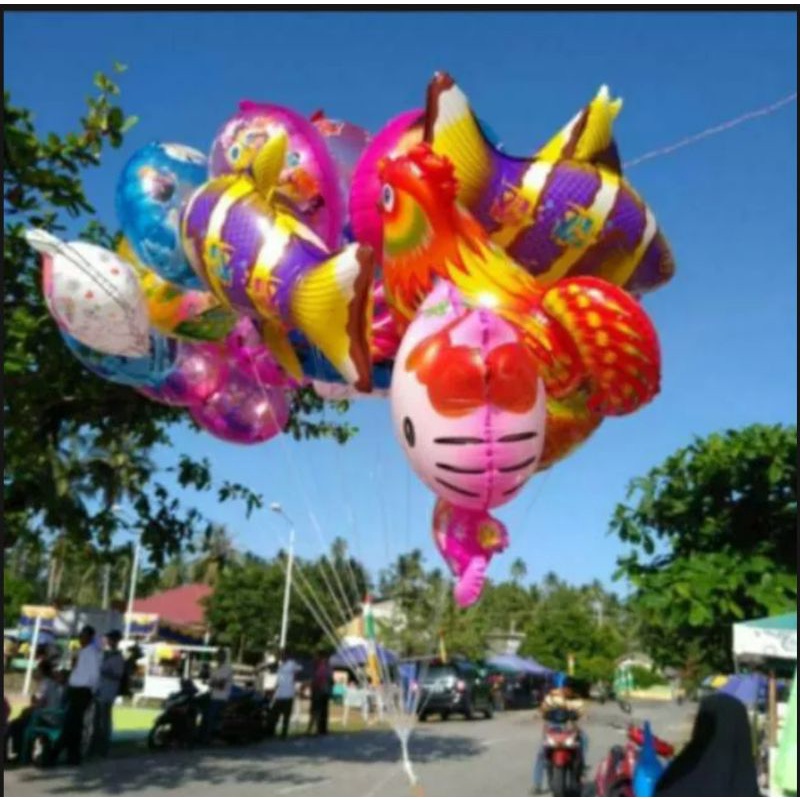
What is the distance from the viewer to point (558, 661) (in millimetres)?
45062

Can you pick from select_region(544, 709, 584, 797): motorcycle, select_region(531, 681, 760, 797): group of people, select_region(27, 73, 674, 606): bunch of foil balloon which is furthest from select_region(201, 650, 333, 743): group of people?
select_region(531, 681, 760, 797): group of people

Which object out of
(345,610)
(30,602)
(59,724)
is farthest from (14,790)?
(30,602)

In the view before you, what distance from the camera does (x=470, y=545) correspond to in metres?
5.23

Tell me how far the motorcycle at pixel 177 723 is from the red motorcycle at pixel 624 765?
5.95 meters

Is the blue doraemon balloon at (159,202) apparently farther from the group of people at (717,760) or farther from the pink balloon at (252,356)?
the group of people at (717,760)

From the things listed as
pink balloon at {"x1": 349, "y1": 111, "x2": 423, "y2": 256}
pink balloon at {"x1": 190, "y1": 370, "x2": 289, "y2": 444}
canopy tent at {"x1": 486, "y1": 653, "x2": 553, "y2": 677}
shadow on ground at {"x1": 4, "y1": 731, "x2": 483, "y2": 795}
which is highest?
pink balloon at {"x1": 349, "y1": 111, "x2": 423, "y2": 256}

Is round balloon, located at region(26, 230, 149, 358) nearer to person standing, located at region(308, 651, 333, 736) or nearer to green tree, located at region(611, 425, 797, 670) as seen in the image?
green tree, located at region(611, 425, 797, 670)

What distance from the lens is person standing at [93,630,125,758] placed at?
10.8 metres

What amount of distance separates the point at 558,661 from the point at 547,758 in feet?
119

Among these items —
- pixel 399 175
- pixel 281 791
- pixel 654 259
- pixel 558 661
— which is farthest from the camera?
pixel 558 661

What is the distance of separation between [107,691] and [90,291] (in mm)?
5921

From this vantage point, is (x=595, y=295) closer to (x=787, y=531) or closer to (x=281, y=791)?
(x=787, y=531)

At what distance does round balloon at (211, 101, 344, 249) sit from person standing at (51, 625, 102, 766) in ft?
19.3

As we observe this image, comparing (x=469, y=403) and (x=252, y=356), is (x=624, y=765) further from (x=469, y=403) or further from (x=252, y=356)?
(x=469, y=403)
